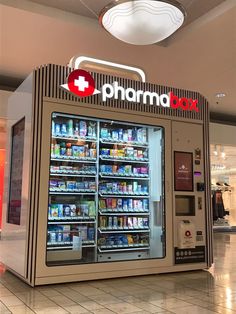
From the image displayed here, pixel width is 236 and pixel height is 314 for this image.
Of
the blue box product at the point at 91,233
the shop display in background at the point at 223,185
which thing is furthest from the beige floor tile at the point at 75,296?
the shop display in background at the point at 223,185

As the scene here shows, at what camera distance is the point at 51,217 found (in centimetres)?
439

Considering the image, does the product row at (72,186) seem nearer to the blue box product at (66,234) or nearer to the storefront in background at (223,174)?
the blue box product at (66,234)

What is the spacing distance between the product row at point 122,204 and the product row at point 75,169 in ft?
1.49

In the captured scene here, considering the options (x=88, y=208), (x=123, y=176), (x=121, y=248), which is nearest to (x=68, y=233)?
(x=88, y=208)

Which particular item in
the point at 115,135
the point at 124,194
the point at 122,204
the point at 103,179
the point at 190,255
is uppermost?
the point at 115,135

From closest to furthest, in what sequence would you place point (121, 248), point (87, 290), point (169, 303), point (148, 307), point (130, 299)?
point (148, 307) < point (169, 303) < point (130, 299) < point (87, 290) < point (121, 248)

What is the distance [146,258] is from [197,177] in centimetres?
140

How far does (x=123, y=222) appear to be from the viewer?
16.6 feet

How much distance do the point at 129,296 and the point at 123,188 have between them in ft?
5.71

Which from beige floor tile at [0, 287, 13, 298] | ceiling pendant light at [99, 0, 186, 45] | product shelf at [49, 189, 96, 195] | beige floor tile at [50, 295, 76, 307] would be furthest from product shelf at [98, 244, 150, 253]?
ceiling pendant light at [99, 0, 186, 45]

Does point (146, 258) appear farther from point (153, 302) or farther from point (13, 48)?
point (13, 48)

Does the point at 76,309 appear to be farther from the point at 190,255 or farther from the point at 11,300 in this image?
the point at 190,255

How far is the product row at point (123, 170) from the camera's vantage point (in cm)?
489

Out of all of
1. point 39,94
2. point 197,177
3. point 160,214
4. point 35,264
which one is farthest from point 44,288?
point 197,177
